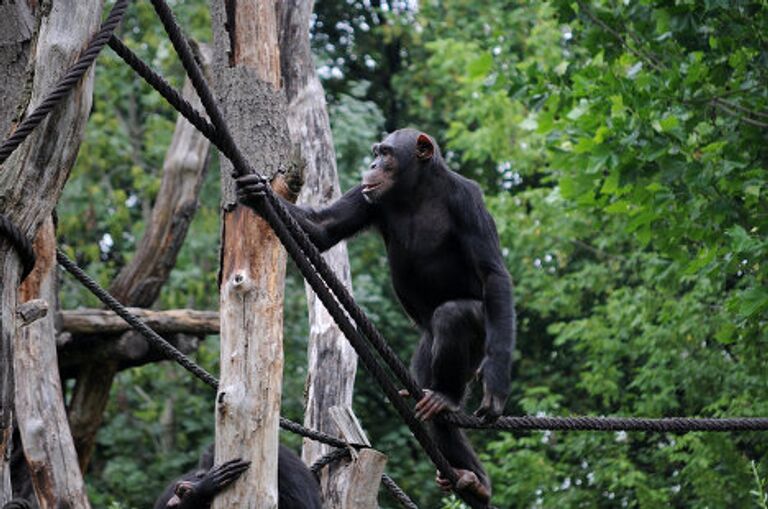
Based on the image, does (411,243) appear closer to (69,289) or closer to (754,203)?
(754,203)

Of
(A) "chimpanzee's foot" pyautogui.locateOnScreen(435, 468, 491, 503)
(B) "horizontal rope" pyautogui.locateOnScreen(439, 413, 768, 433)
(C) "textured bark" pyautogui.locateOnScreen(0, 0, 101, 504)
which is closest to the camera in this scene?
(C) "textured bark" pyautogui.locateOnScreen(0, 0, 101, 504)

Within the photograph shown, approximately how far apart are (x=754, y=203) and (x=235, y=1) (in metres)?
4.88

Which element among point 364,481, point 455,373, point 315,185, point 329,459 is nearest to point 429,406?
point 455,373

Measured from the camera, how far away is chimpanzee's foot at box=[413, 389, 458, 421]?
625cm

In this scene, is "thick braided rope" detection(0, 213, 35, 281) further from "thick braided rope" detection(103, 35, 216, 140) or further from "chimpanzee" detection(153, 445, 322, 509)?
"chimpanzee" detection(153, 445, 322, 509)

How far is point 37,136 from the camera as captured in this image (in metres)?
Result: 4.31

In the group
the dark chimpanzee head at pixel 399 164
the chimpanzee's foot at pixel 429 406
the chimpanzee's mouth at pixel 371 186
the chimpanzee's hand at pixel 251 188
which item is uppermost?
the dark chimpanzee head at pixel 399 164

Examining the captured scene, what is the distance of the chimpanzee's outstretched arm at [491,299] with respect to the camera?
19.9ft

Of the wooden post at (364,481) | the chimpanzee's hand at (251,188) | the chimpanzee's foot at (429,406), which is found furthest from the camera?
the chimpanzee's foot at (429,406)

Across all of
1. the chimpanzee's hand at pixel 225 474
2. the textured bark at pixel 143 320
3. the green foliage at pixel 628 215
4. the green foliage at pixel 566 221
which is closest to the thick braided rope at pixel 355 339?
the chimpanzee's hand at pixel 225 474

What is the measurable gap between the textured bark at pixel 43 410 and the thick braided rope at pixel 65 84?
415 centimetres

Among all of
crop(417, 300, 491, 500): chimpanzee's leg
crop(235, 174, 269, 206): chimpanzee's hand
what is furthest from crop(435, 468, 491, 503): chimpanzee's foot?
crop(235, 174, 269, 206): chimpanzee's hand

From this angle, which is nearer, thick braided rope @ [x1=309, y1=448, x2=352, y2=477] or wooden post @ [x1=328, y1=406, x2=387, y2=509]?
wooden post @ [x1=328, y1=406, x2=387, y2=509]

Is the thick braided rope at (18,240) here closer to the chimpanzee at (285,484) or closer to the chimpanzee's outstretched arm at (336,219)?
the chimpanzee's outstretched arm at (336,219)
